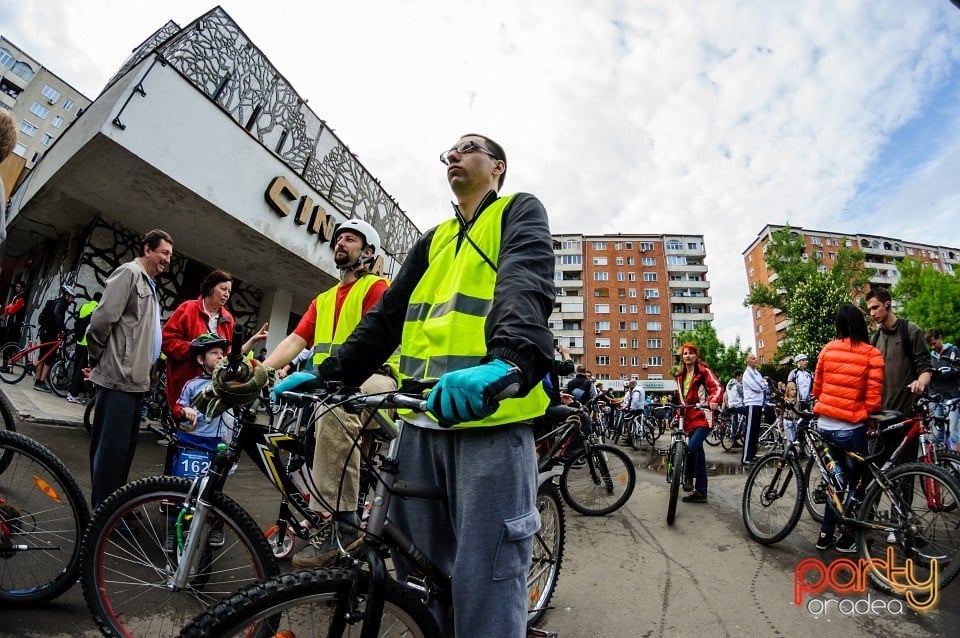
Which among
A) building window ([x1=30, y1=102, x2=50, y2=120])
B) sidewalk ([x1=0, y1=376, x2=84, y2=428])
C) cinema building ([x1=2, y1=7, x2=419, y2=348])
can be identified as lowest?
sidewalk ([x1=0, y1=376, x2=84, y2=428])

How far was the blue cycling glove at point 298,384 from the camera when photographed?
162 centimetres

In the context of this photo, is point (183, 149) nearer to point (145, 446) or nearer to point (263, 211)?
point (263, 211)

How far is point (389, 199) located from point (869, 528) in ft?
41.9

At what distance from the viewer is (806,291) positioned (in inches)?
1016

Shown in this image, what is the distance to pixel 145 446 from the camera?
537 centimetres

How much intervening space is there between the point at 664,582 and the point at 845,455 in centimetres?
194

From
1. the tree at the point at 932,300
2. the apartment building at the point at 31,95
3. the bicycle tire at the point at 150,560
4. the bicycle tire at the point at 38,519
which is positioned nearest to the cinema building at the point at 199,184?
the bicycle tire at the point at 38,519

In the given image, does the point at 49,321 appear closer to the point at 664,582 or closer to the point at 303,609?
the point at 303,609

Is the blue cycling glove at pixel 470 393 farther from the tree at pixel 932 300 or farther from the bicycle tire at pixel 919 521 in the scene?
the tree at pixel 932 300

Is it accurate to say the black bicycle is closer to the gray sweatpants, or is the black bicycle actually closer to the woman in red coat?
the gray sweatpants

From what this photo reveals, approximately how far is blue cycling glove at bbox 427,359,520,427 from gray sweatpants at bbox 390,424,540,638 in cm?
33

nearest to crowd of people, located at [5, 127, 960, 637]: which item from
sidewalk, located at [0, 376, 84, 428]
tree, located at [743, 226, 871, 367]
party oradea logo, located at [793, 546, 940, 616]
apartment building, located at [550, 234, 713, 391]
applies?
party oradea logo, located at [793, 546, 940, 616]

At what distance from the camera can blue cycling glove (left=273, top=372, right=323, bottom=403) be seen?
1616 millimetres

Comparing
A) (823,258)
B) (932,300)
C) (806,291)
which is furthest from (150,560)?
(823,258)
